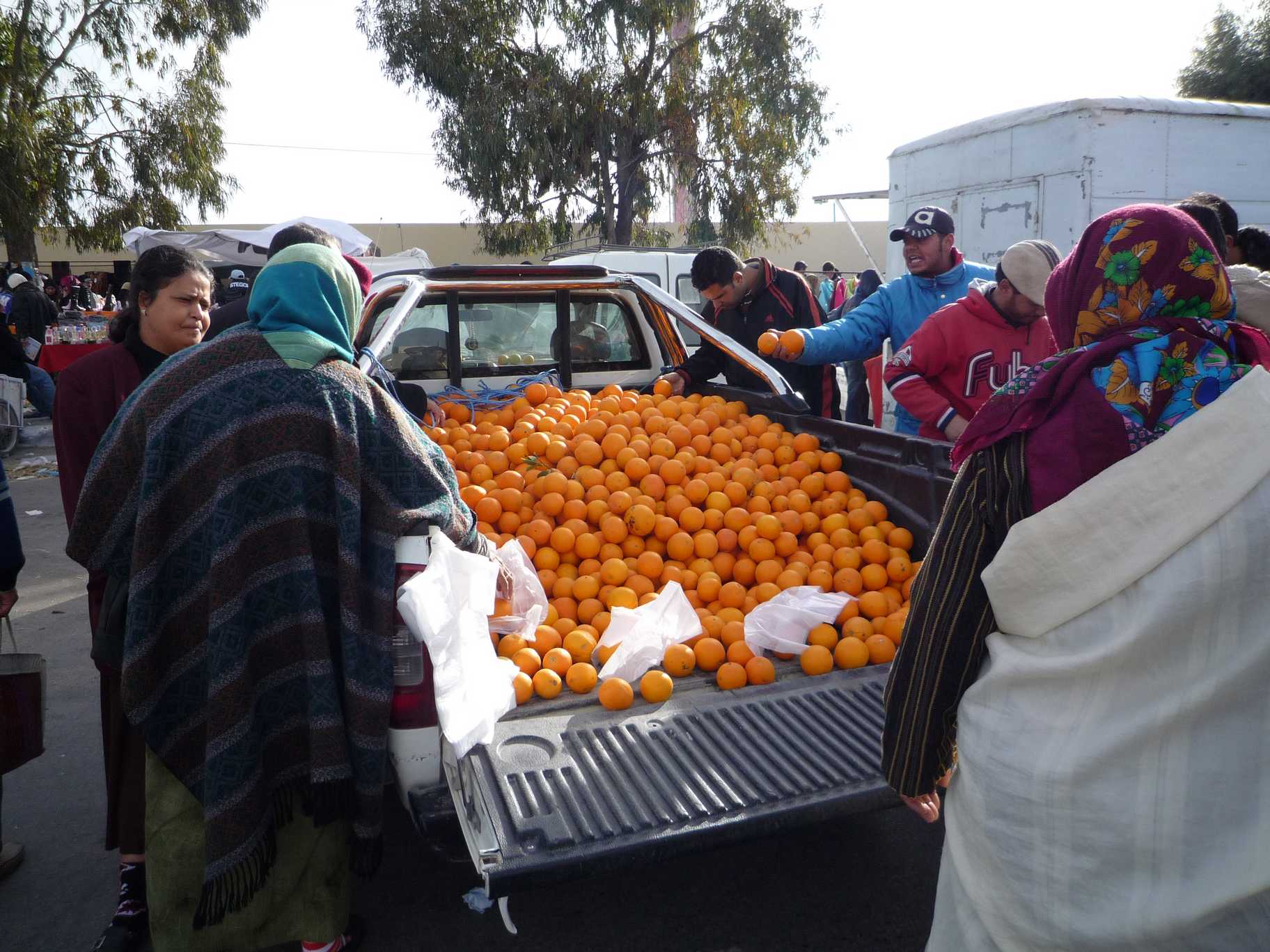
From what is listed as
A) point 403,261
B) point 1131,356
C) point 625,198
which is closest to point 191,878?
point 1131,356

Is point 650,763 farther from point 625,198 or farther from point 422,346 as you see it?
point 625,198

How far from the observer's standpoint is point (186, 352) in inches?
85.7

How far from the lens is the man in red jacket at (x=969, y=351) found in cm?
394

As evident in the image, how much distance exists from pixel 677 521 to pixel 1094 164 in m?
6.47

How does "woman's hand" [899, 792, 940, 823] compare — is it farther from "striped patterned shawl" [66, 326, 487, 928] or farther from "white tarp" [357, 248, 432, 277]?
"white tarp" [357, 248, 432, 277]

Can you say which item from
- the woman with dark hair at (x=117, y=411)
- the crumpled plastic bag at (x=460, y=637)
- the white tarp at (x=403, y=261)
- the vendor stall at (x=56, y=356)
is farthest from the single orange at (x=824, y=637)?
the white tarp at (x=403, y=261)

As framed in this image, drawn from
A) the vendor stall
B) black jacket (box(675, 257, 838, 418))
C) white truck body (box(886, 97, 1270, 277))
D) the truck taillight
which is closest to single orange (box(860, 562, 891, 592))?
the truck taillight

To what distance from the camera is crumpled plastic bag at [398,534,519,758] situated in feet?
7.13

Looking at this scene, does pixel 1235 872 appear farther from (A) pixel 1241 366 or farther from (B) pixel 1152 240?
(B) pixel 1152 240

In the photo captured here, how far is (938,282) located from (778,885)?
3.18 metres

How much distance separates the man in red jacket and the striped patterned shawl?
2.62 m

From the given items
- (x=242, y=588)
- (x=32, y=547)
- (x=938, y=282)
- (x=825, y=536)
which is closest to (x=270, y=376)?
(x=242, y=588)

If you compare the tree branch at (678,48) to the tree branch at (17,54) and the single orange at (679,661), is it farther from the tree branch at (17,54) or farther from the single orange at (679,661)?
the single orange at (679,661)

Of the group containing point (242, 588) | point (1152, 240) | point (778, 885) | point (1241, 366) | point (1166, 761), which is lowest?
point (778, 885)
